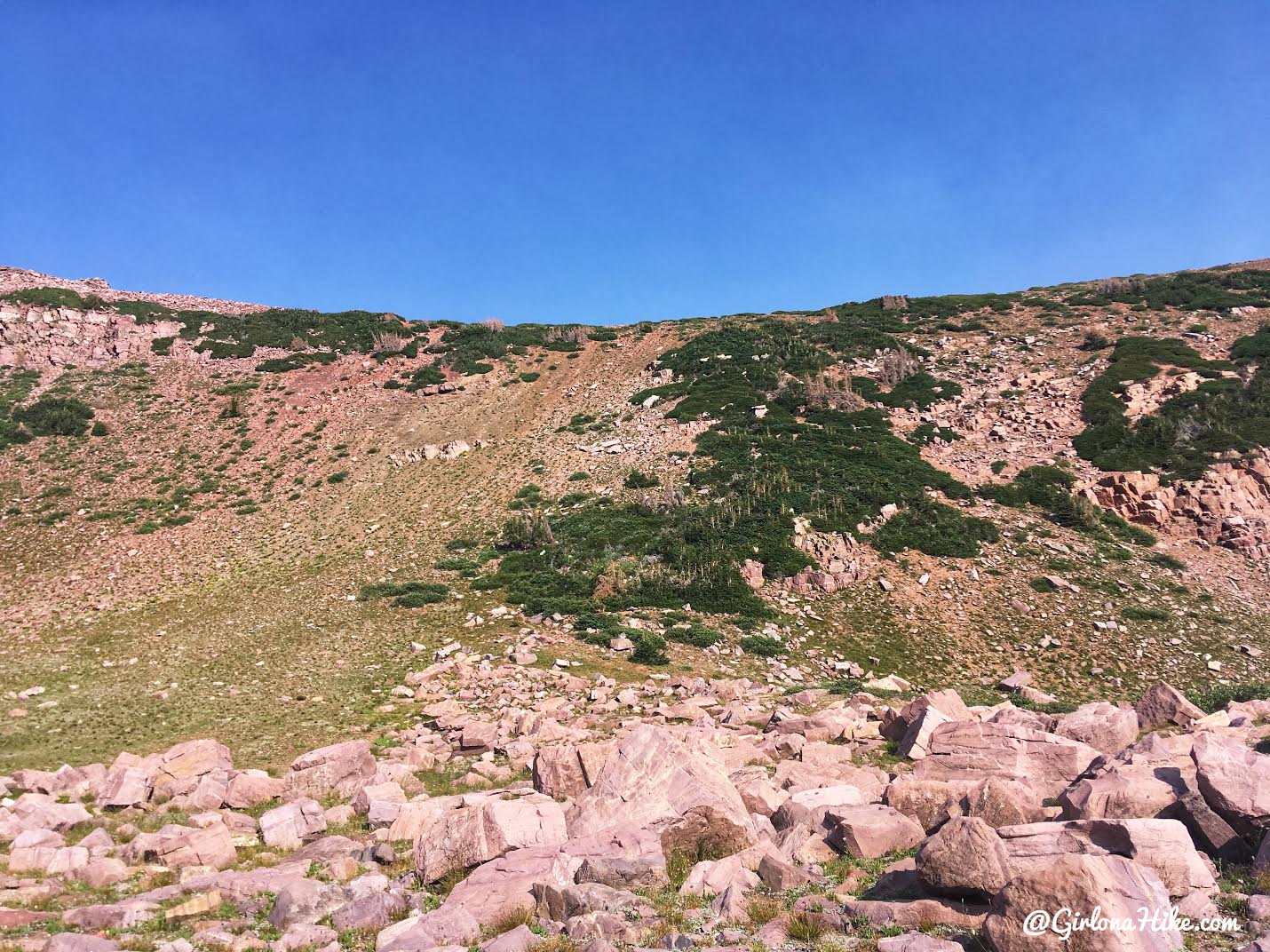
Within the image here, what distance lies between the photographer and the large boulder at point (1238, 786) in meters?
7.02

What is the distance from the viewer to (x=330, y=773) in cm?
1236

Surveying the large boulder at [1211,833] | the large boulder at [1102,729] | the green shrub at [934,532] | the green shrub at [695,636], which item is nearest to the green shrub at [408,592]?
the green shrub at [695,636]

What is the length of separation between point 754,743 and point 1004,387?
32.8 metres

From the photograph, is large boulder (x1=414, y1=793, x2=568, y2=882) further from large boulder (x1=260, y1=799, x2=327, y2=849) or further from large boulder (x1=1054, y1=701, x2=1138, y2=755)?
large boulder (x1=1054, y1=701, x2=1138, y2=755)

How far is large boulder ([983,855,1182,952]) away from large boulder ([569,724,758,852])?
12.1ft

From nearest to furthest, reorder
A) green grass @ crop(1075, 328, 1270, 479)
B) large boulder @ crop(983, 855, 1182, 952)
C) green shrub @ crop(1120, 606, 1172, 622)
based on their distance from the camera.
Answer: large boulder @ crop(983, 855, 1182, 952)
green shrub @ crop(1120, 606, 1172, 622)
green grass @ crop(1075, 328, 1270, 479)

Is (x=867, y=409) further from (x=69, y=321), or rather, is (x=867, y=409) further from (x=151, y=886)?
(x=69, y=321)

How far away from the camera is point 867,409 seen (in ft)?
123

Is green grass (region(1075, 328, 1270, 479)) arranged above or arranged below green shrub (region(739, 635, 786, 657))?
above

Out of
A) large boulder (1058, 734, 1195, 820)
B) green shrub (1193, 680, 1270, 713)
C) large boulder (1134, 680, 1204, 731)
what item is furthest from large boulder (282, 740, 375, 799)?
green shrub (1193, 680, 1270, 713)

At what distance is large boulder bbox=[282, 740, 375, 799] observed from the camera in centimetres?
1213

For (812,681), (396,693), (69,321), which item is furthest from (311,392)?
(812,681)

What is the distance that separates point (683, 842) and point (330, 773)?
700cm

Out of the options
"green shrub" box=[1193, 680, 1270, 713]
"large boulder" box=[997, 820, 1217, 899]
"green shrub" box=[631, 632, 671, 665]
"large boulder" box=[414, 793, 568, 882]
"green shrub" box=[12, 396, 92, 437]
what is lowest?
"green shrub" box=[1193, 680, 1270, 713]
